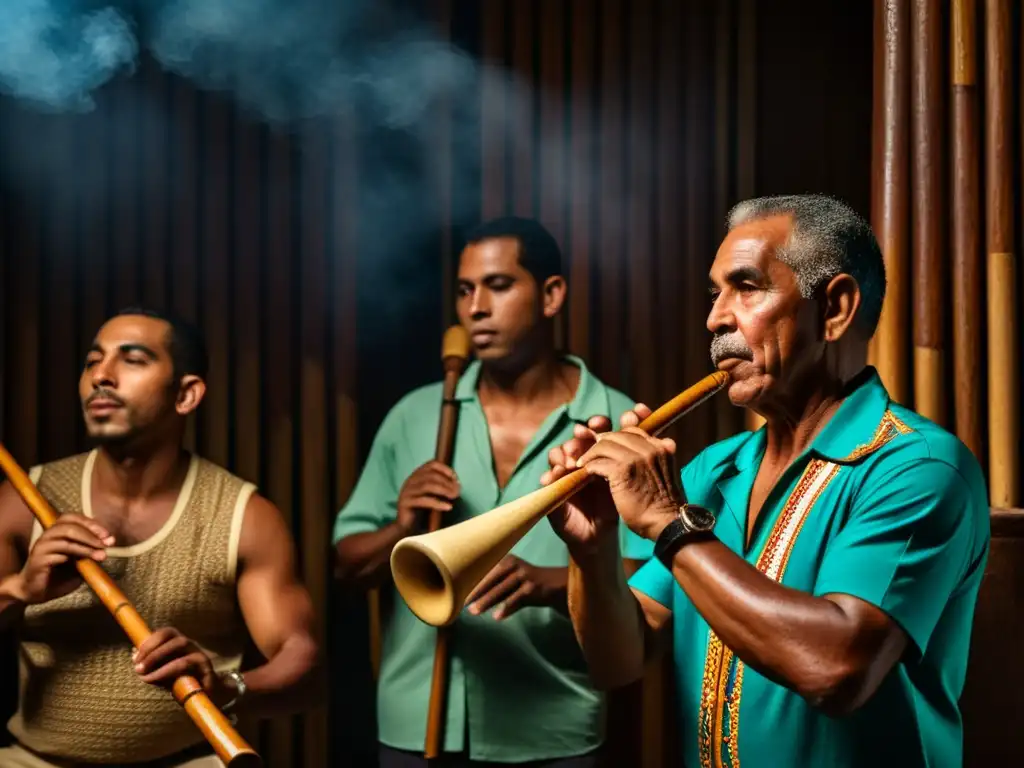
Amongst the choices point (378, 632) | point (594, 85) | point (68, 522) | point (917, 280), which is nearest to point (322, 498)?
point (378, 632)

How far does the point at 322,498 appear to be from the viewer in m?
3.58

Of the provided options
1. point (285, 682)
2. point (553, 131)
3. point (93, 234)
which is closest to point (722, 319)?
point (285, 682)

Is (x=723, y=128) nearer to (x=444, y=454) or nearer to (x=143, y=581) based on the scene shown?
(x=444, y=454)

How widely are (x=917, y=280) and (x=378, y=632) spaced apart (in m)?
1.73

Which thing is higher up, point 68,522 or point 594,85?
point 594,85

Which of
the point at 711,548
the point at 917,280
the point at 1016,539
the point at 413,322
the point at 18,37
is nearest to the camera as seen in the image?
the point at 711,548

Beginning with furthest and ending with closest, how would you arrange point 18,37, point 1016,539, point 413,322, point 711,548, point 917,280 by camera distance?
point 413,322 → point 18,37 → point 917,280 → point 1016,539 → point 711,548

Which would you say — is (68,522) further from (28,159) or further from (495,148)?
(495,148)

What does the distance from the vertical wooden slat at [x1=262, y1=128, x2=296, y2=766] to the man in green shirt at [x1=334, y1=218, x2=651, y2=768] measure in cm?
59

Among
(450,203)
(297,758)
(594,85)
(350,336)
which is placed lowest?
(297,758)

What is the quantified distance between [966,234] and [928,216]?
90 mm

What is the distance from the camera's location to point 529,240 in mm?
3137

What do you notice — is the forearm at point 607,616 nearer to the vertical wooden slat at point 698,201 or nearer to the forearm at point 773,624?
the forearm at point 773,624

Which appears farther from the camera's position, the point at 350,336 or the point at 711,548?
the point at 350,336
